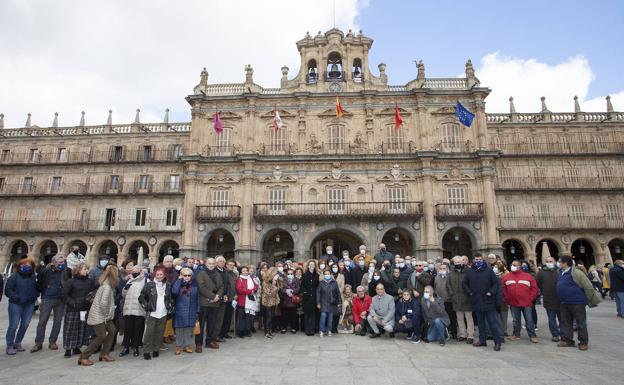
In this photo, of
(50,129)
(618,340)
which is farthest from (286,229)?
(50,129)

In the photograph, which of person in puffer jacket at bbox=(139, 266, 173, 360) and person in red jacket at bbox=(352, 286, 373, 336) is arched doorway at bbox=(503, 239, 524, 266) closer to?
person in red jacket at bbox=(352, 286, 373, 336)

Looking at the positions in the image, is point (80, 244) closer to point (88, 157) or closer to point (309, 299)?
point (88, 157)

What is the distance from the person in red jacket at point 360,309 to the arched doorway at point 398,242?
17014 mm

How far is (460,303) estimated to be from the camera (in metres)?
8.95

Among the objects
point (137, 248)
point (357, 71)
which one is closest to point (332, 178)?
point (357, 71)

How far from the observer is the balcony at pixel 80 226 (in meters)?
27.7

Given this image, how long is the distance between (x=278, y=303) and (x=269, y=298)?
356mm

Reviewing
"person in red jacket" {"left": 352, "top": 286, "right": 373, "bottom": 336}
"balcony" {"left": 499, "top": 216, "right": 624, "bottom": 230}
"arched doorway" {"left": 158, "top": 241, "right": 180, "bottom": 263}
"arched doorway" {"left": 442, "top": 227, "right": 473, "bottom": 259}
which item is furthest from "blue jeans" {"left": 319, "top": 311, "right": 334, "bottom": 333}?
"arched doorway" {"left": 158, "top": 241, "right": 180, "bottom": 263}

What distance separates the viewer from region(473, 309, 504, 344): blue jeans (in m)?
8.05

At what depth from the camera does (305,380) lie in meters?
5.88

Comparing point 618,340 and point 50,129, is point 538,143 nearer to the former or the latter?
point 618,340

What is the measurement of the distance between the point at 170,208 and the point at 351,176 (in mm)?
13475

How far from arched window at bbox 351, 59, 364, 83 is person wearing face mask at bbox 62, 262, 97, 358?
24379 millimetres

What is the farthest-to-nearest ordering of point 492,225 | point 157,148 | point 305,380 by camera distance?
point 157,148 → point 492,225 → point 305,380
